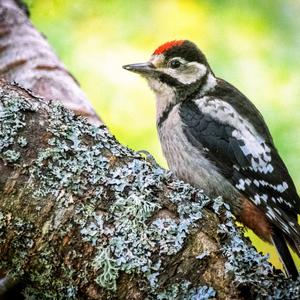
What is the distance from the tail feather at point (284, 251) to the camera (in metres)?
2.20

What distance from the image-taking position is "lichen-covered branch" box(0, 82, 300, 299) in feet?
4.80

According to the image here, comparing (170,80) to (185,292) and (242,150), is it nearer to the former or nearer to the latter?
(242,150)

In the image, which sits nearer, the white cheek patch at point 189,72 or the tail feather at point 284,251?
the tail feather at point 284,251

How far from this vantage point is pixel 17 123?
1.63 metres

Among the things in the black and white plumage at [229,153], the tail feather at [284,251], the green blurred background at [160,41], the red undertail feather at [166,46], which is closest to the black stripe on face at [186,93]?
the black and white plumage at [229,153]

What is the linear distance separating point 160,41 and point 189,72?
120 centimetres

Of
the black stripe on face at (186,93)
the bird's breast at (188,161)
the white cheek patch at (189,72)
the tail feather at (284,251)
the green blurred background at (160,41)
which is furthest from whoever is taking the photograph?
the green blurred background at (160,41)

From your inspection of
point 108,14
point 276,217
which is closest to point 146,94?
point 108,14

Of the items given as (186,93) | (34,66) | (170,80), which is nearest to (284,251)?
(186,93)

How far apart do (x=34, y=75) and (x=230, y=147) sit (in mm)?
985

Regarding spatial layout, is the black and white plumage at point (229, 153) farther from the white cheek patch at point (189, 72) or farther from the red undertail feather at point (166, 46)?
the red undertail feather at point (166, 46)

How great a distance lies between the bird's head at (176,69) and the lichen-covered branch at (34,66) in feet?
1.35

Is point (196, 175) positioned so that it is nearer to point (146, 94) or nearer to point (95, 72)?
point (146, 94)

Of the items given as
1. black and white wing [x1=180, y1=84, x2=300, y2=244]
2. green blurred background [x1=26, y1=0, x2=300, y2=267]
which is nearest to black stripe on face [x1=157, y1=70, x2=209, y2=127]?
black and white wing [x1=180, y1=84, x2=300, y2=244]
